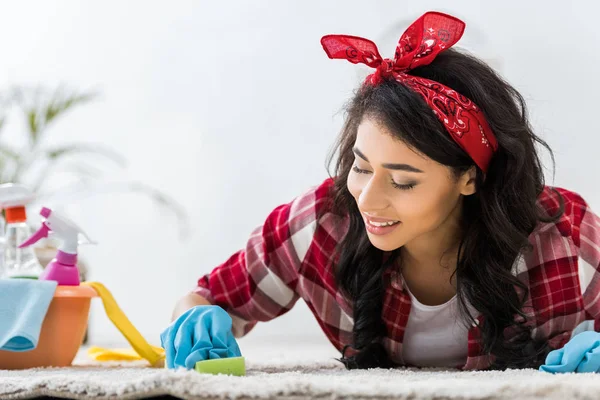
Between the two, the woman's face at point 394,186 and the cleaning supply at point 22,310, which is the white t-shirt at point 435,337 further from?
the cleaning supply at point 22,310

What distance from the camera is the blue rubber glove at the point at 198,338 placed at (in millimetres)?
1061

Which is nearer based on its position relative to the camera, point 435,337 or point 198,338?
point 198,338

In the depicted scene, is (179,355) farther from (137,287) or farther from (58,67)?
(58,67)

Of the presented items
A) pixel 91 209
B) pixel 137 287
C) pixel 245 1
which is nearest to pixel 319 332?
pixel 137 287

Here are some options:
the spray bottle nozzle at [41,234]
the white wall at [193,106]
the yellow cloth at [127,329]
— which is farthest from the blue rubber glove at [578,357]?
the white wall at [193,106]

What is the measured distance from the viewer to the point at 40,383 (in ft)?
2.79

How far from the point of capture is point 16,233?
138 cm

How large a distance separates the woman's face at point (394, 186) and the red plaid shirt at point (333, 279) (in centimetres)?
17

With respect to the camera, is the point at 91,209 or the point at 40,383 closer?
the point at 40,383

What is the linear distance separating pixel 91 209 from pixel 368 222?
216 centimetres

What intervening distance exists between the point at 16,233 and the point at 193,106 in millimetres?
1732

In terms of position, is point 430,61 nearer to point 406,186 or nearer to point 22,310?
point 406,186

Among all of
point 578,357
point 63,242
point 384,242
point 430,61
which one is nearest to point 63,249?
point 63,242

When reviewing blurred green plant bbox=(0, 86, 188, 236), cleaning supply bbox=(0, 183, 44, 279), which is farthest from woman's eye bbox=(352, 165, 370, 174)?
blurred green plant bbox=(0, 86, 188, 236)
